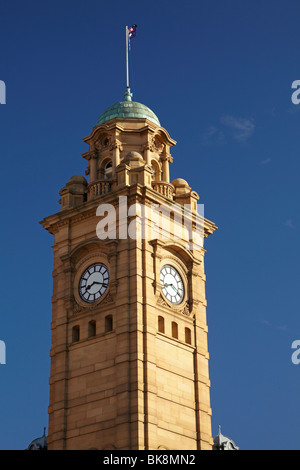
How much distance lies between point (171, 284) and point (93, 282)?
496cm

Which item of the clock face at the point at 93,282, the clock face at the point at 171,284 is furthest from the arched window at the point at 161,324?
the clock face at the point at 93,282

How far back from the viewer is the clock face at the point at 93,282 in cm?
7512

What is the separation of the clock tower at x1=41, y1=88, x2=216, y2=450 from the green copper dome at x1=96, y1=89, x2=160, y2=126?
0.91 metres

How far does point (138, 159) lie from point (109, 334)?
11881 mm

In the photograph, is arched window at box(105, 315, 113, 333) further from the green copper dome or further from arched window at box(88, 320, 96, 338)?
the green copper dome

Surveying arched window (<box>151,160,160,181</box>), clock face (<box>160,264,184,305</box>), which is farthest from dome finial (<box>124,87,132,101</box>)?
clock face (<box>160,264,184,305</box>)

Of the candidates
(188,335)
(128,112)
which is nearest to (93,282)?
(188,335)

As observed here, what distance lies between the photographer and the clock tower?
7119cm

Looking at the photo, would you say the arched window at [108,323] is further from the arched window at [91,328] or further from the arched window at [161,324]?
the arched window at [161,324]

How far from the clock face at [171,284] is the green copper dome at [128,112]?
11.5m

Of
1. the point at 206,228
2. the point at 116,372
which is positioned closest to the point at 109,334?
the point at 116,372

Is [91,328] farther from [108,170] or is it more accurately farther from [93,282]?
[108,170]

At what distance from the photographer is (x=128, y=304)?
7300cm

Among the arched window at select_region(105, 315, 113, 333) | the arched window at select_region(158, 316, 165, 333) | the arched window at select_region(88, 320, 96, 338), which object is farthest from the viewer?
the arched window at select_region(88, 320, 96, 338)
